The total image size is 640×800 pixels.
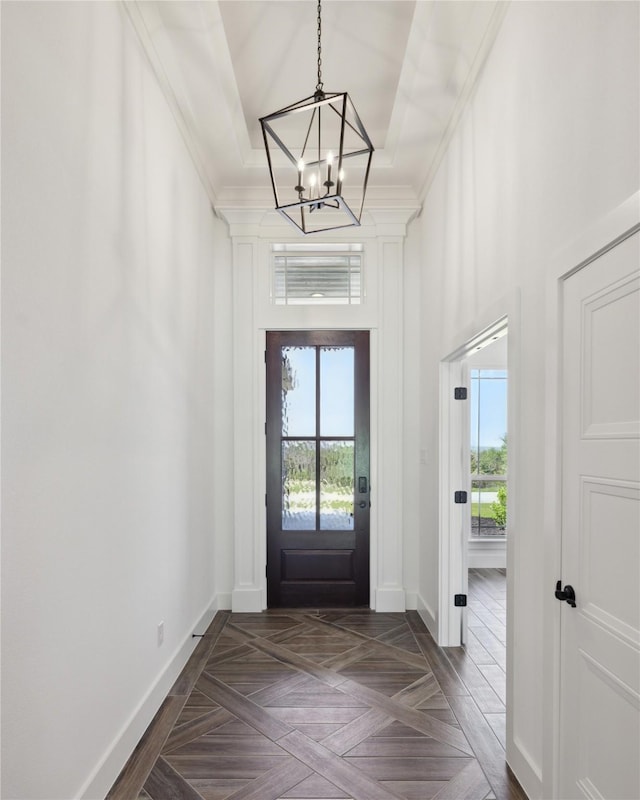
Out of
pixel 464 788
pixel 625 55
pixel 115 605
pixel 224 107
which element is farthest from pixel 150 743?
pixel 224 107

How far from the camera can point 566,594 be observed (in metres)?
1.74

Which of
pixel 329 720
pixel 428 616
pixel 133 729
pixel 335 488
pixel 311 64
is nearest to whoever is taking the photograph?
pixel 133 729

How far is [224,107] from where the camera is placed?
3.15 metres

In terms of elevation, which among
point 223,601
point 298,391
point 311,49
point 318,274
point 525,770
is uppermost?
point 311,49

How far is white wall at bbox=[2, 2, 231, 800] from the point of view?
57.7 inches

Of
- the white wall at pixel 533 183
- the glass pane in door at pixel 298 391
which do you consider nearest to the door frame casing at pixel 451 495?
the white wall at pixel 533 183

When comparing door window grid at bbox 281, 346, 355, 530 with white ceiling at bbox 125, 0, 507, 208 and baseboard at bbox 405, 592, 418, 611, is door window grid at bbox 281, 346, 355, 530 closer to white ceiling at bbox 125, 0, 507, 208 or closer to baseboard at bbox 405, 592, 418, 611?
baseboard at bbox 405, 592, 418, 611

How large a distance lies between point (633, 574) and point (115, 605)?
1831 millimetres

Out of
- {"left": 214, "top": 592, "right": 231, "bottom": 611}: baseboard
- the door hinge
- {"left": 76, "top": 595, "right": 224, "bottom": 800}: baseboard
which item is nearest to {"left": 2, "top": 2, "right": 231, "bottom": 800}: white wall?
{"left": 76, "top": 595, "right": 224, "bottom": 800}: baseboard

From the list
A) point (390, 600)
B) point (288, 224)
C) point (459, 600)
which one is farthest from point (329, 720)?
point (288, 224)

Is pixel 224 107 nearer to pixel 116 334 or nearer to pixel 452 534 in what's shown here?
pixel 116 334

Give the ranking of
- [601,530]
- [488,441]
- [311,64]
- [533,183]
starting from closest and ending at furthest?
1. [601,530]
2. [533,183]
3. [311,64]
4. [488,441]

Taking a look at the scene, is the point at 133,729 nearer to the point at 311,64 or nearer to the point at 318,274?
the point at 318,274

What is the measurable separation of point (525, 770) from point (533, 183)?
2241mm
